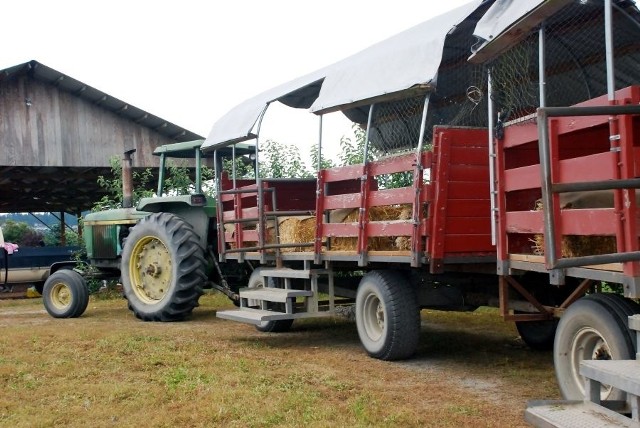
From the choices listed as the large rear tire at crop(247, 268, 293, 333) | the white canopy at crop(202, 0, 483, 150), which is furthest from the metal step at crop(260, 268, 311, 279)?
the white canopy at crop(202, 0, 483, 150)

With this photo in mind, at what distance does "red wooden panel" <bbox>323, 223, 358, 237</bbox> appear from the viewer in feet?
23.1

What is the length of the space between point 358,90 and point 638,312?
140 inches

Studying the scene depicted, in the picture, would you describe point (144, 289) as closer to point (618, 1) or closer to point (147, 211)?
point (147, 211)

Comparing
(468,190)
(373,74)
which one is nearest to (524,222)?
(468,190)

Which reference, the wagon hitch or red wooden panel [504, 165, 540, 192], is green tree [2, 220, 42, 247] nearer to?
the wagon hitch

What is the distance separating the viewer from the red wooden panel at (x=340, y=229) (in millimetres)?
7047

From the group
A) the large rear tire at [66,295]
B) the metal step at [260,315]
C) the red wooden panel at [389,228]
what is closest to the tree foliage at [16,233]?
the large rear tire at [66,295]

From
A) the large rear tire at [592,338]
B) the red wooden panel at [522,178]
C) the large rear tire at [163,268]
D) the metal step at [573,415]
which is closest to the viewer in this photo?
the metal step at [573,415]

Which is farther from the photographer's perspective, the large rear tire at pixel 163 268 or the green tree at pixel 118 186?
the green tree at pixel 118 186

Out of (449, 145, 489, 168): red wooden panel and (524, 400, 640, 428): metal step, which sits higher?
(449, 145, 489, 168): red wooden panel

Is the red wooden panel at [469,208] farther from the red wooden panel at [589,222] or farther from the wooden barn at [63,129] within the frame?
the wooden barn at [63,129]

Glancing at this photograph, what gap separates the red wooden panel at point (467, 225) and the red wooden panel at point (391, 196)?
0.41m

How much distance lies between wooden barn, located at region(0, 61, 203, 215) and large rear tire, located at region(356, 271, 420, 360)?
1160 centimetres

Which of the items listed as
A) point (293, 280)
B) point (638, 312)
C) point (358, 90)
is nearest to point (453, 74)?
point (358, 90)
